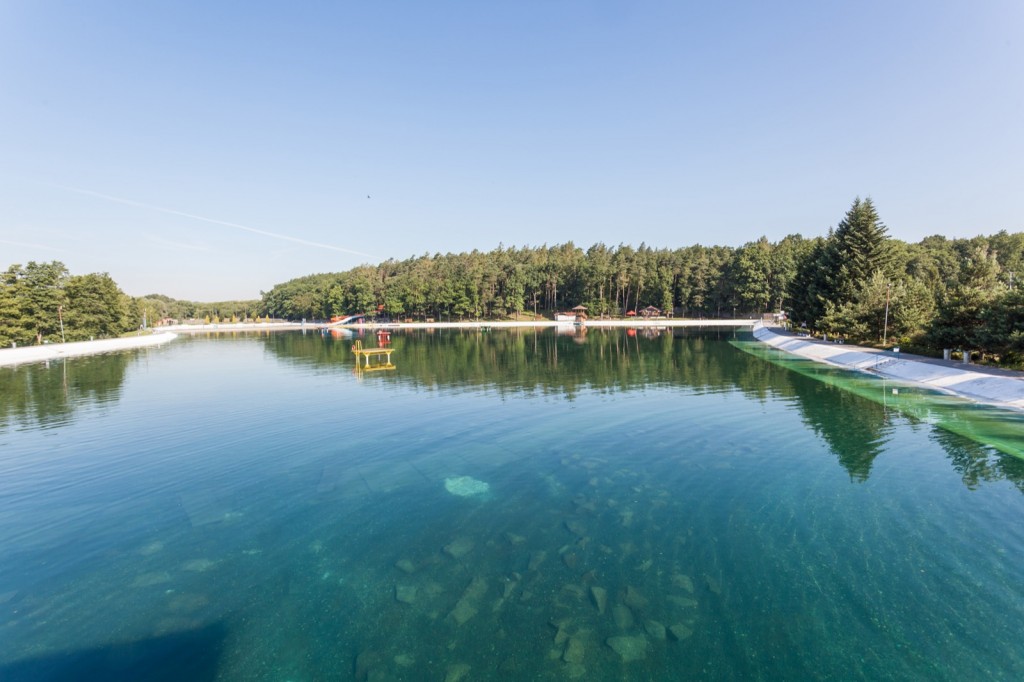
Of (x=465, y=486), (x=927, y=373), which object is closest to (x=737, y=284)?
(x=927, y=373)

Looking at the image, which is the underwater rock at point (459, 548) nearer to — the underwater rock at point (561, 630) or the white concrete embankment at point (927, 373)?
the underwater rock at point (561, 630)

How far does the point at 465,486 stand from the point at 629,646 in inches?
271

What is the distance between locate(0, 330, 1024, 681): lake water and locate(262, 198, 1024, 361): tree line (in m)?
23.4

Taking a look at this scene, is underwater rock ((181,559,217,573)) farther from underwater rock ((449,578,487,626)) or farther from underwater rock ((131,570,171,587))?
underwater rock ((449,578,487,626))

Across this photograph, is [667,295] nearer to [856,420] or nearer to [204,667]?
[856,420]

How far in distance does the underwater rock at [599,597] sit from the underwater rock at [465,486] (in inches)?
193

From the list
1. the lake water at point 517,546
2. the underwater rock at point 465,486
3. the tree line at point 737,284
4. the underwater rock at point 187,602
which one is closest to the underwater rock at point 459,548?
the lake water at point 517,546

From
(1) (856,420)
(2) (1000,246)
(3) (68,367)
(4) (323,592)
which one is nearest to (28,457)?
(4) (323,592)

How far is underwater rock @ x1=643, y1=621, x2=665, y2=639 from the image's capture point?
22.1 feet

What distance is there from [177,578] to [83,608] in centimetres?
129

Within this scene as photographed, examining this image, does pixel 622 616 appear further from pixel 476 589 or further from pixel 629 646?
pixel 476 589

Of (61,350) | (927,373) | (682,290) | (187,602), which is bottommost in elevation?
(187,602)

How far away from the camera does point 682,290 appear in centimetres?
10988

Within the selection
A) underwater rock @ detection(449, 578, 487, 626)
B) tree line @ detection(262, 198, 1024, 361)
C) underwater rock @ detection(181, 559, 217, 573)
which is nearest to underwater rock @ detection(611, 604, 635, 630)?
underwater rock @ detection(449, 578, 487, 626)
